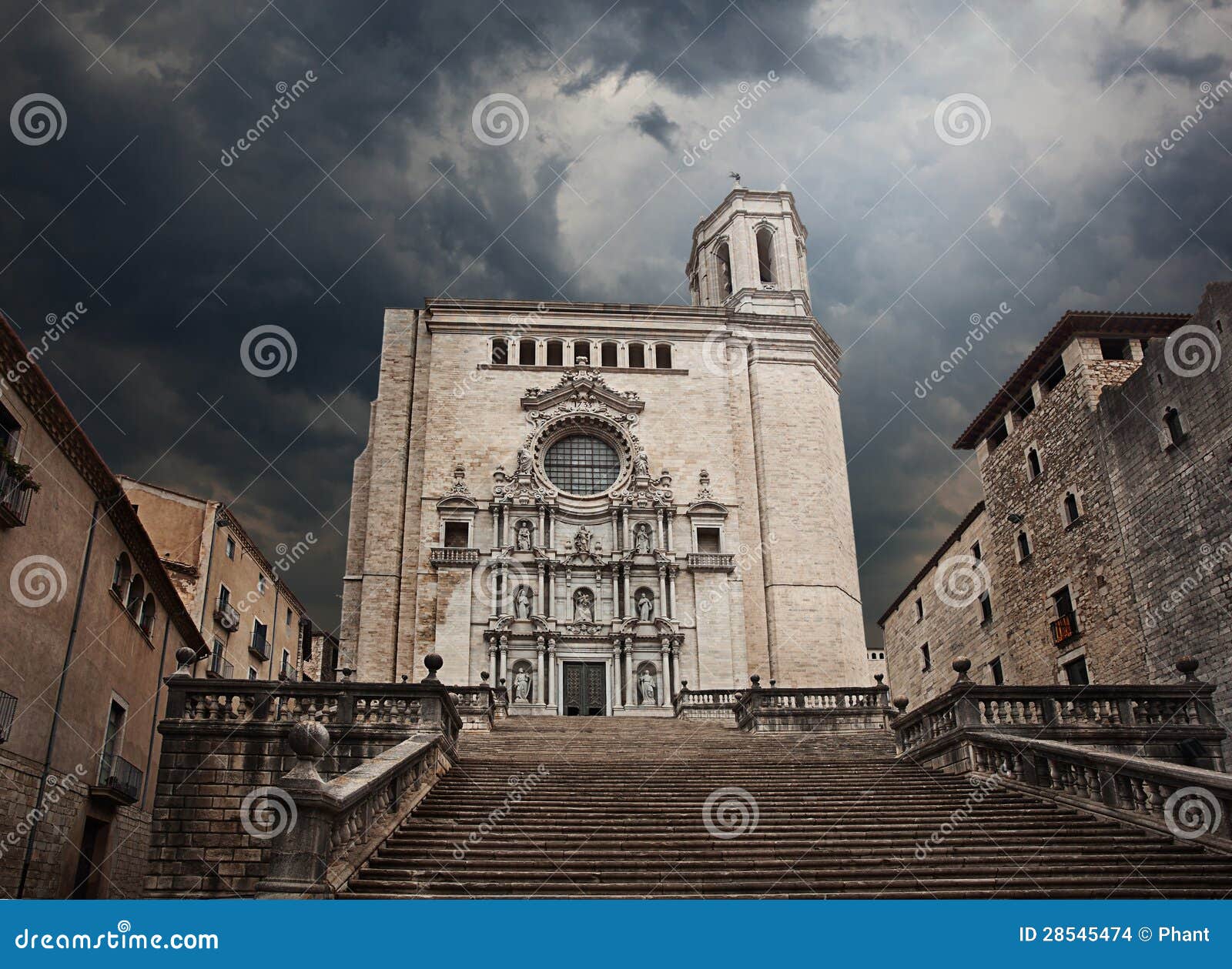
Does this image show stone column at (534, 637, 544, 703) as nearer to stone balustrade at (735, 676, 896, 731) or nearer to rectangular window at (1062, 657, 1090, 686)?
stone balustrade at (735, 676, 896, 731)

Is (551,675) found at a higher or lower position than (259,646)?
lower

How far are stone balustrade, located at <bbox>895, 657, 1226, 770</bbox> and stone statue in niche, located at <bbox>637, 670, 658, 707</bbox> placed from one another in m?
15.5

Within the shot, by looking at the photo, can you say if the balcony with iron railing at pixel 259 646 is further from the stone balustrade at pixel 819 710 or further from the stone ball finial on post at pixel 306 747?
the stone ball finial on post at pixel 306 747

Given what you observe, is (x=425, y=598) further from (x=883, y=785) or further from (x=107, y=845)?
(x=883, y=785)

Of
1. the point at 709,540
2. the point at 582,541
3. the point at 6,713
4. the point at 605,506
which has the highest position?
the point at 605,506

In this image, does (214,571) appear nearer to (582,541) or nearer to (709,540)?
(582,541)

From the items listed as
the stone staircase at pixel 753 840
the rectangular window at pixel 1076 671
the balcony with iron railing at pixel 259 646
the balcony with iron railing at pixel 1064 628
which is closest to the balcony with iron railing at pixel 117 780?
the stone staircase at pixel 753 840

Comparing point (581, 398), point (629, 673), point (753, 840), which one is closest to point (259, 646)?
point (629, 673)

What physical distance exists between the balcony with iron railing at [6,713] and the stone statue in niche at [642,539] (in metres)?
19.7

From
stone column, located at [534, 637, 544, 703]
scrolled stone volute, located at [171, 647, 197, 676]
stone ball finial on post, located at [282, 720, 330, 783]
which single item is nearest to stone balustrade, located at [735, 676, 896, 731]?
stone column, located at [534, 637, 544, 703]

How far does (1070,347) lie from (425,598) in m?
19.5

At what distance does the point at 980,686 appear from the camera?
1301 cm

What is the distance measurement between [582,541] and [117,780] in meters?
15.8

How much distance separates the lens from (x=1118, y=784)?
10594 mm
